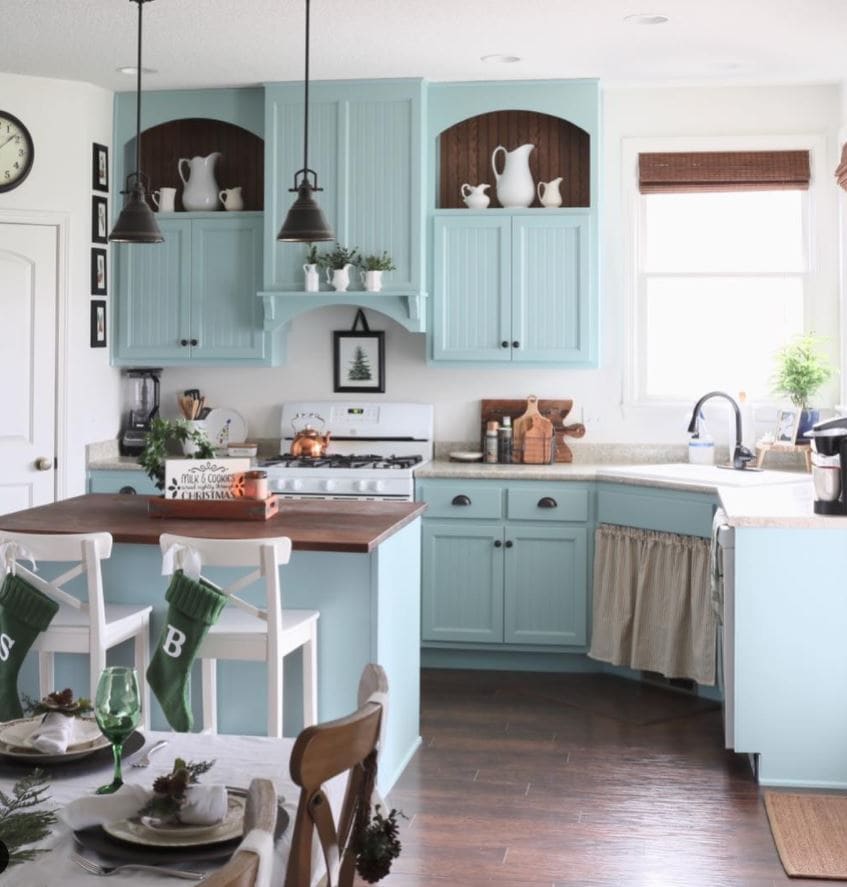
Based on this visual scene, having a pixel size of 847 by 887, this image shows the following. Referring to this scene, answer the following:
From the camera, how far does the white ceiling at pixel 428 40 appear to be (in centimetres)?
459

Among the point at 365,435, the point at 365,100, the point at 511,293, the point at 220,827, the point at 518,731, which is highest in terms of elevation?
the point at 365,100

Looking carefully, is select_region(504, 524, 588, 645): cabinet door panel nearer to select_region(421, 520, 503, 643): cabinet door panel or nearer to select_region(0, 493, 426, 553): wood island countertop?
select_region(421, 520, 503, 643): cabinet door panel

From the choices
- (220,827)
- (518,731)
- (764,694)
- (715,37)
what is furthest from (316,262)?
(220,827)

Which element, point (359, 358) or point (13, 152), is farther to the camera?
point (359, 358)

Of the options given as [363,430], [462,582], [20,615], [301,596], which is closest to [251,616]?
[301,596]

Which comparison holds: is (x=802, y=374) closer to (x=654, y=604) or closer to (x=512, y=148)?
(x=654, y=604)

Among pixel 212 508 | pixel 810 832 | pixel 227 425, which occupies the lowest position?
pixel 810 832

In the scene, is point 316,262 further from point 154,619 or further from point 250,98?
point 154,619

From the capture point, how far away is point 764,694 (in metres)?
4.10

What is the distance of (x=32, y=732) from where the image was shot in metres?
2.17

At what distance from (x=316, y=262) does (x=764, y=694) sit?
2895mm

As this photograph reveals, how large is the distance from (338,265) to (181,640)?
2.74 meters

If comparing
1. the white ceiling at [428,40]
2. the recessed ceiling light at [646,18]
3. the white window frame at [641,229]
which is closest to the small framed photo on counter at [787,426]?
the white window frame at [641,229]

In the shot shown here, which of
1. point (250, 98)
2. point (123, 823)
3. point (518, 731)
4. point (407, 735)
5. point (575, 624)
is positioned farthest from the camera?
point (250, 98)
